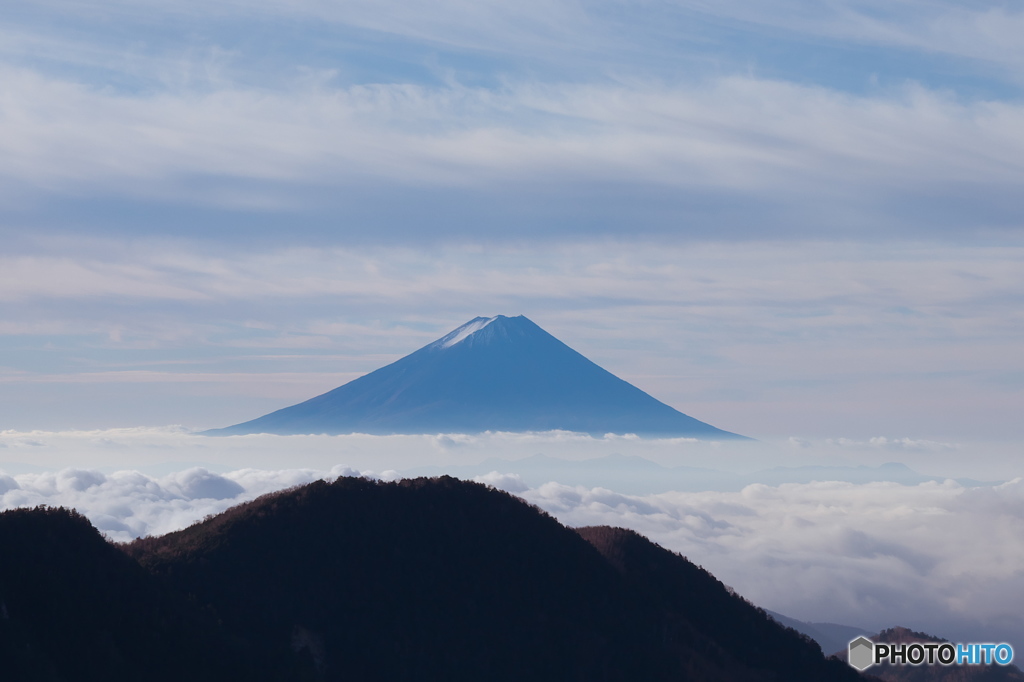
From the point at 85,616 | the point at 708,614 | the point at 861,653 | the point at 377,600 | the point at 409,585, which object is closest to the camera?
the point at 85,616

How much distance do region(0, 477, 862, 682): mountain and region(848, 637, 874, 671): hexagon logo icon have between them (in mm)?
900

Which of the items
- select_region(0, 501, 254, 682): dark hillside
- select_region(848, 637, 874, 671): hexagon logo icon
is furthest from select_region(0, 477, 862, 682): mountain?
select_region(848, 637, 874, 671): hexagon logo icon

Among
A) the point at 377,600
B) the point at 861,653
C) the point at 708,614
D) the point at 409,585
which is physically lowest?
the point at 861,653

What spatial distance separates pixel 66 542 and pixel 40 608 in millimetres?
4244

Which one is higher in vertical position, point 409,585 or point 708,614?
point 409,585

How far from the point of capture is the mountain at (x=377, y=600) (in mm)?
33188

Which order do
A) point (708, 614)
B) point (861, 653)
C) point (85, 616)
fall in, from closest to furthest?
point (85, 616) < point (861, 653) < point (708, 614)

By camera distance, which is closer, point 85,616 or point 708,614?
point 85,616

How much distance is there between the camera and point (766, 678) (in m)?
49.2

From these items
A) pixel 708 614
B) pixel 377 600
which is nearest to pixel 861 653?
pixel 708 614

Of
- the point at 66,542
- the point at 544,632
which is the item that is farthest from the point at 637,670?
the point at 66,542

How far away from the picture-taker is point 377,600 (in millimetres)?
43031

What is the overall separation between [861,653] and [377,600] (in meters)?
26.2

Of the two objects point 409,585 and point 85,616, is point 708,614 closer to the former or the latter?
point 409,585
